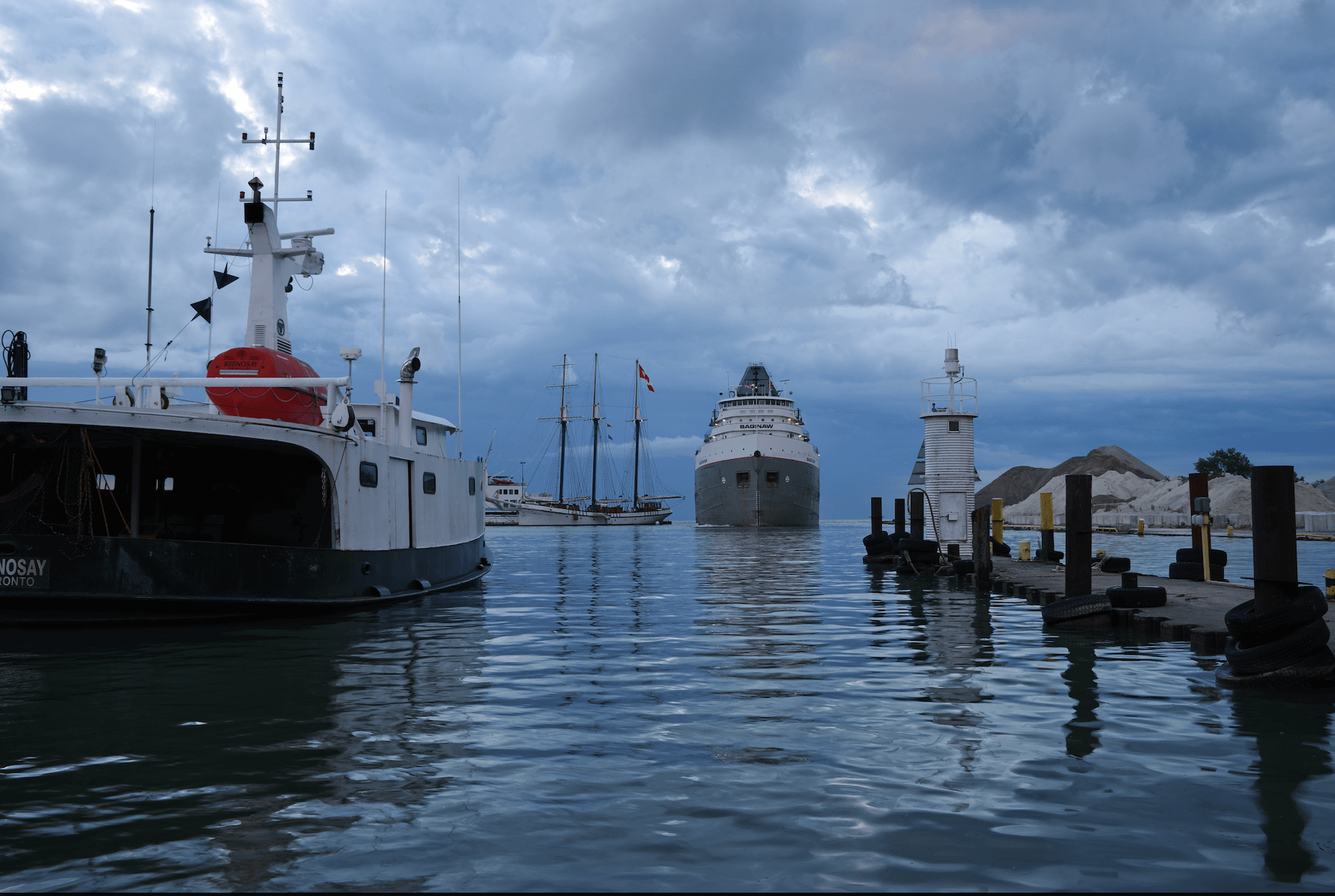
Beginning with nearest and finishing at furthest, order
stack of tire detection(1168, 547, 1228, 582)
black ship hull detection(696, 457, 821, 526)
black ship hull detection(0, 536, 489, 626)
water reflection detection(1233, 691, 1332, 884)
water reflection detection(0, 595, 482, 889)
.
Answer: water reflection detection(1233, 691, 1332, 884) → water reflection detection(0, 595, 482, 889) → black ship hull detection(0, 536, 489, 626) → stack of tire detection(1168, 547, 1228, 582) → black ship hull detection(696, 457, 821, 526)

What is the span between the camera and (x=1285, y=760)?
7016mm

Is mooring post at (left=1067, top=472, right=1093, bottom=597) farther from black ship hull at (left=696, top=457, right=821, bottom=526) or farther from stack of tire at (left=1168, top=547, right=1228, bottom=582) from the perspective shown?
black ship hull at (left=696, top=457, right=821, bottom=526)

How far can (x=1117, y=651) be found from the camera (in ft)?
42.2

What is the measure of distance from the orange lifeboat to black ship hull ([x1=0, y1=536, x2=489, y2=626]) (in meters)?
3.41

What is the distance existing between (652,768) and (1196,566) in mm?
18735

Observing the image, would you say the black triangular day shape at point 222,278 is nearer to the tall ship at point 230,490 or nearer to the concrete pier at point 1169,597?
the tall ship at point 230,490

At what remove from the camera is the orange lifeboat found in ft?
58.4

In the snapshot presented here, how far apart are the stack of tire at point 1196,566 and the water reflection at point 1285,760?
12.6 meters

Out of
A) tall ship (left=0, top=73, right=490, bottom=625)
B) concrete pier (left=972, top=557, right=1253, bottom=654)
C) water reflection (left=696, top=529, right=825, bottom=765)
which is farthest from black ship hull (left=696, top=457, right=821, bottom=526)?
tall ship (left=0, top=73, right=490, bottom=625)

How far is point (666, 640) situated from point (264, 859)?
932cm

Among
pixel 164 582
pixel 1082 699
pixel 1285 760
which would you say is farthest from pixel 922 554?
pixel 1285 760

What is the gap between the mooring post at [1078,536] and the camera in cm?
1627

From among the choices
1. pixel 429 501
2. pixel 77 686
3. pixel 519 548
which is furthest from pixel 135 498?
pixel 519 548

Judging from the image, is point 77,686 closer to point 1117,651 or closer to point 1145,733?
point 1145,733
